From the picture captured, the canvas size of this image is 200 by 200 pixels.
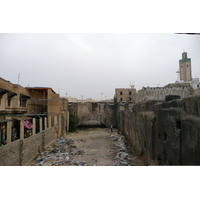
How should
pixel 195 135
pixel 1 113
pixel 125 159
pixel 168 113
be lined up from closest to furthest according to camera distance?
pixel 195 135
pixel 168 113
pixel 125 159
pixel 1 113

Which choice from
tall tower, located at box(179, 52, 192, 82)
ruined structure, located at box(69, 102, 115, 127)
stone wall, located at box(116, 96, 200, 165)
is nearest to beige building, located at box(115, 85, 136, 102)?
ruined structure, located at box(69, 102, 115, 127)

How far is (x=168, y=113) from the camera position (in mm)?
4617

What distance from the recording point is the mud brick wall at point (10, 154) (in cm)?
570

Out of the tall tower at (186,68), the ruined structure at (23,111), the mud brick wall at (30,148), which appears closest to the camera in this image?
the mud brick wall at (30,148)

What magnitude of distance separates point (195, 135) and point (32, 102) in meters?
13.9

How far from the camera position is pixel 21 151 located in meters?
7.16

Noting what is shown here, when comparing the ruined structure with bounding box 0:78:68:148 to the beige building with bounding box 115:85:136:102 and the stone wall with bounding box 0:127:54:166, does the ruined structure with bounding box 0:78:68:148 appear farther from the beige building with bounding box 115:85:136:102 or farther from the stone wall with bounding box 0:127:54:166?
the beige building with bounding box 115:85:136:102

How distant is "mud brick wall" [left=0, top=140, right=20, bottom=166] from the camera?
5.70 metres

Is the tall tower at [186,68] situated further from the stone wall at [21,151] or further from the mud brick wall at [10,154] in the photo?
the mud brick wall at [10,154]

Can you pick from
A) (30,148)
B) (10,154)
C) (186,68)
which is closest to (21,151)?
(10,154)

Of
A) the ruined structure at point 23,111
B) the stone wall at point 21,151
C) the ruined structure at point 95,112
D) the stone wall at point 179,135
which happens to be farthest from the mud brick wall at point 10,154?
the ruined structure at point 95,112

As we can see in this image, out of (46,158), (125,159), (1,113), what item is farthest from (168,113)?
(1,113)

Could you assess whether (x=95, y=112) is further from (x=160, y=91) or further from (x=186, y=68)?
(x=186, y=68)

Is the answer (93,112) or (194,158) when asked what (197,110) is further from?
(93,112)
